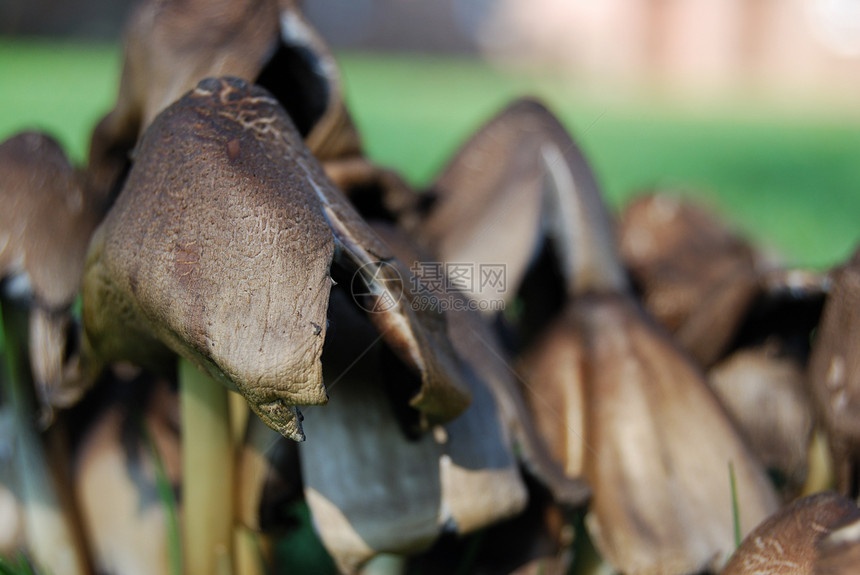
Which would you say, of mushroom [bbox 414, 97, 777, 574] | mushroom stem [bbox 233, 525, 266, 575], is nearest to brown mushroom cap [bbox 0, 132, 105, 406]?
mushroom stem [bbox 233, 525, 266, 575]

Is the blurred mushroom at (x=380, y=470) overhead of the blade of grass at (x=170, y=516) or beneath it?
overhead

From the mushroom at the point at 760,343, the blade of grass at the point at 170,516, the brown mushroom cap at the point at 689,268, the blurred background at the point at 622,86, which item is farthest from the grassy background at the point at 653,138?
the blade of grass at the point at 170,516

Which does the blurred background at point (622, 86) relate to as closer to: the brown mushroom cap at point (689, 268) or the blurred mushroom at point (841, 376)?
the brown mushroom cap at point (689, 268)

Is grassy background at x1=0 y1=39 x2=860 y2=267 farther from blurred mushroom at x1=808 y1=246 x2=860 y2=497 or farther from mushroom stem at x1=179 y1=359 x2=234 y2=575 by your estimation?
mushroom stem at x1=179 y1=359 x2=234 y2=575

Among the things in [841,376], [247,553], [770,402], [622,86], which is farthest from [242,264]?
[622,86]

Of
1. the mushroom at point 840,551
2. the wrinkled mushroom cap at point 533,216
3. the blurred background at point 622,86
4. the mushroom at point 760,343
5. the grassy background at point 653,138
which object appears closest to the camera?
the mushroom at point 840,551

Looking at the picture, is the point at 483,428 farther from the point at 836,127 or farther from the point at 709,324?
the point at 836,127

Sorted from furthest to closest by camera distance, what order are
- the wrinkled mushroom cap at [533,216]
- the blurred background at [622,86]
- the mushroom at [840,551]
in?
1. the blurred background at [622,86]
2. the wrinkled mushroom cap at [533,216]
3. the mushroom at [840,551]
